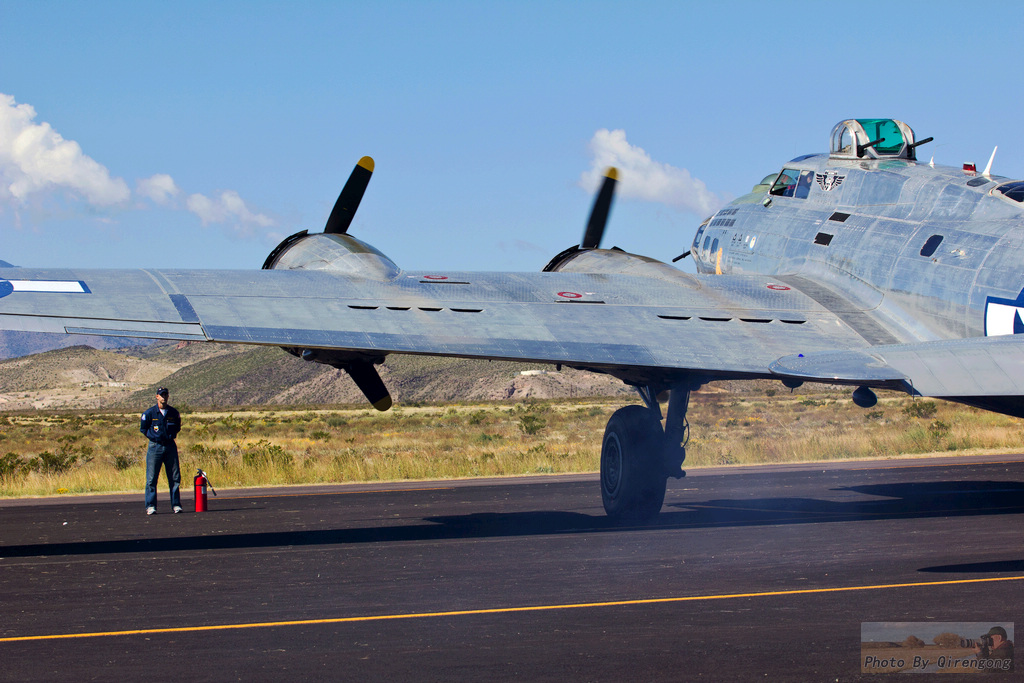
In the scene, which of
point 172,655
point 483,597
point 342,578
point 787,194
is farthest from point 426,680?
point 787,194

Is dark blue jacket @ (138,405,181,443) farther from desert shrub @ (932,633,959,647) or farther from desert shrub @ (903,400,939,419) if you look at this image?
desert shrub @ (903,400,939,419)

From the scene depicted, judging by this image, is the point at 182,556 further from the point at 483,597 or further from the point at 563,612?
the point at 563,612

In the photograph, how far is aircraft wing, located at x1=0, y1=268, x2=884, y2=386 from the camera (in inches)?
464

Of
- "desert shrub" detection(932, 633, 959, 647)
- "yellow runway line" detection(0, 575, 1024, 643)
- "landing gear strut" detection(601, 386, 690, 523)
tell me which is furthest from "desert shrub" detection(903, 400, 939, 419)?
"desert shrub" detection(932, 633, 959, 647)

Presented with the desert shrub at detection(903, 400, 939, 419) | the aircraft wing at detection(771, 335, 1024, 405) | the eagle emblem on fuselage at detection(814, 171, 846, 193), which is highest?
the eagle emblem on fuselage at detection(814, 171, 846, 193)

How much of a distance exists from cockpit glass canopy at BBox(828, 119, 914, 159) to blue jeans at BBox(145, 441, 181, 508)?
42.9 feet

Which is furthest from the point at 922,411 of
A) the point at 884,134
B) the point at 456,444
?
the point at 884,134

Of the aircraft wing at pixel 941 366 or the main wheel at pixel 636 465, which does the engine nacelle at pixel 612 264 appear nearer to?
the main wheel at pixel 636 465

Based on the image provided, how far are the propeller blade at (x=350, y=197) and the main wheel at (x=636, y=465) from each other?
6.03 metres

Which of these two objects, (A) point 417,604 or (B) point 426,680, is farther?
(A) point 417,604

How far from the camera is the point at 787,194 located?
61.6 ft

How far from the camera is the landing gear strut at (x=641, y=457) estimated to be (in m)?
15.6

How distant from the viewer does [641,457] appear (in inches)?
613

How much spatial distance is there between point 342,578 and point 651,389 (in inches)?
253
